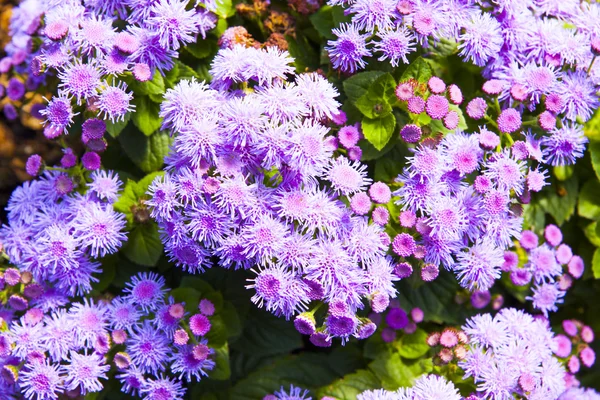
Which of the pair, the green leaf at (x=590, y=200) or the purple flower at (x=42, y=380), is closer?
the purple flower at (x=42, y=380)

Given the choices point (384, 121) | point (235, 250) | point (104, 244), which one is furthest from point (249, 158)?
point (104, 244)

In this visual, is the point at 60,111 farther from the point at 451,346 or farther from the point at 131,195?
the point at 451,346

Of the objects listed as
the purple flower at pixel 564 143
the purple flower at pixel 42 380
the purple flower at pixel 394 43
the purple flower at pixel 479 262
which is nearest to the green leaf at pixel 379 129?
the purple flower at pixel 394 43

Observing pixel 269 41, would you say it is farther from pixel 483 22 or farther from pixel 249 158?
pixel 483 22

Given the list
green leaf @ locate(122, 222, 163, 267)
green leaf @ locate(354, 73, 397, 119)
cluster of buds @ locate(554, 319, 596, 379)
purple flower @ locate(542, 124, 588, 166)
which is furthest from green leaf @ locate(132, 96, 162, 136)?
cluster of buds @ locate(554, 319, 596, 379)

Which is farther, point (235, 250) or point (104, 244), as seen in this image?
point (104, 244)

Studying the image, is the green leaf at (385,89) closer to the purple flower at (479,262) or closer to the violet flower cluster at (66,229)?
the purple flower at (479,262)

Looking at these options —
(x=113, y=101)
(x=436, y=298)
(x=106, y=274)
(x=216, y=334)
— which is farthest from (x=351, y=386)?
(x=113, y=101)
